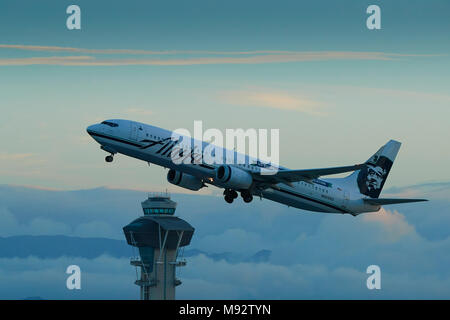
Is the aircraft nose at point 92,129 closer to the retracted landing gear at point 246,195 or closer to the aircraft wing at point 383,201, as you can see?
the retracted landing gear at point 246,195

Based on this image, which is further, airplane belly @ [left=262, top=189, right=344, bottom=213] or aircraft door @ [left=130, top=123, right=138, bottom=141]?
airplane belly @ [left=262, top=189, right=344, bottom=213]

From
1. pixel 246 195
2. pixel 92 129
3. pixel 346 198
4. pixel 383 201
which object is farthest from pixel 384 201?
pixel 92 129

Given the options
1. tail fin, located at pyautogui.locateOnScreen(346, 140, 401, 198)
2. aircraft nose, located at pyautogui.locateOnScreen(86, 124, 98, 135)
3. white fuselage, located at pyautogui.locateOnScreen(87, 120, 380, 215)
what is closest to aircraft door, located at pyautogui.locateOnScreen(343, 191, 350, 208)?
white fuselage, located at pyautogui.locateOnScreen(87, 120, 380, 215)

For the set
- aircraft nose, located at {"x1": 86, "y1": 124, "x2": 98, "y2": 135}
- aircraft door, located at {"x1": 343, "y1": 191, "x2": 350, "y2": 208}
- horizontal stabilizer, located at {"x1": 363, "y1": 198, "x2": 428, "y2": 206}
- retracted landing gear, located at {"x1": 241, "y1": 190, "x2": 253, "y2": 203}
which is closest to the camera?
aircraft nose, located at {"x1": 86, "y1": 124, "x2": 98, "y2": 135}

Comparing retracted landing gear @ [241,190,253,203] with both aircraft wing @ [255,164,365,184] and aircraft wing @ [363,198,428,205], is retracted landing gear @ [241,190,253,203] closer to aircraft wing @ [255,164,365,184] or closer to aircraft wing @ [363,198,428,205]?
aircraft wing @ [255,164,365,184]

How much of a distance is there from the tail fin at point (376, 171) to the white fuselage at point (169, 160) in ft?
29.0

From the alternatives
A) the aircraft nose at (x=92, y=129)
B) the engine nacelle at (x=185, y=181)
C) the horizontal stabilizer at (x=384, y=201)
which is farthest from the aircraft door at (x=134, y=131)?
the horizontal stabilizer at (x=384, y=201)

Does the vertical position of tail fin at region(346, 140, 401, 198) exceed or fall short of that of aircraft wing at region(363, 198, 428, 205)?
it exceeds it

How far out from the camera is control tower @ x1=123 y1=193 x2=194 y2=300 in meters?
171

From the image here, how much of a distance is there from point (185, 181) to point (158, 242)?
80.1m

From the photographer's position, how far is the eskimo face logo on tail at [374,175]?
105938 mm
